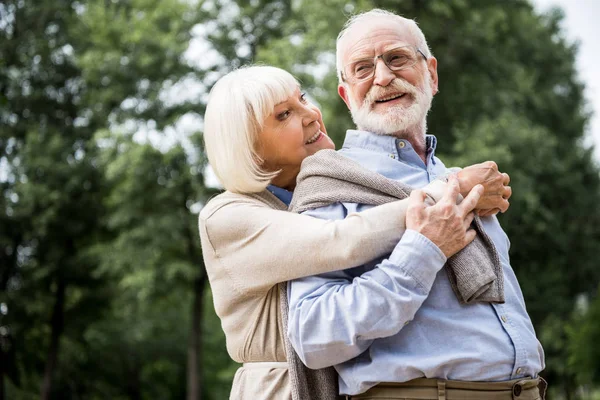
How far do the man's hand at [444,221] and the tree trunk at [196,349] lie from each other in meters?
15.8

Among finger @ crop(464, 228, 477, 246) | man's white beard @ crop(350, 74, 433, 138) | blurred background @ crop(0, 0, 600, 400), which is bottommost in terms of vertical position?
finger @ crop(464, 228, 477, 246)

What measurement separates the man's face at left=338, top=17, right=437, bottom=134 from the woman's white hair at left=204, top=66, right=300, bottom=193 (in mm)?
275

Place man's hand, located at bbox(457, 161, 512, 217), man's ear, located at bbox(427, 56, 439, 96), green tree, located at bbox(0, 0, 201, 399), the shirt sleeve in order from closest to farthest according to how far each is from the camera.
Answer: the shirt sleeve → man's hand, located at bbox(457, 161, 512, 217) → man's ear, located at bbox(427, 56, 439, 96) → green tree, located at bbox(0, 0, 201, 399)

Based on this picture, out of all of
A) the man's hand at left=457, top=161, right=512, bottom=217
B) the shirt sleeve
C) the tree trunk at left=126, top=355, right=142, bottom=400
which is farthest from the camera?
the tree trunk at left=126, top=355, right=142, bottom=400

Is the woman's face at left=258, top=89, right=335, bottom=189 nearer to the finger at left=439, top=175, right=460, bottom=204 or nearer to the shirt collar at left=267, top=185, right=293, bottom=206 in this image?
the shirt collar at left=267, top=185, right=293, bottom=206

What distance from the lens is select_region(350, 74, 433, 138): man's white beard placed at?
8.89 ft

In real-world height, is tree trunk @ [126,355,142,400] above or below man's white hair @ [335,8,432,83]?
below

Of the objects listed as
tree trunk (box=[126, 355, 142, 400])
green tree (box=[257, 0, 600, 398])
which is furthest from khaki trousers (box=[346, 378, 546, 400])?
tree trunk (box=[126, 355, 142, 400])

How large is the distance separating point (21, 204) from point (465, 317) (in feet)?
57.9

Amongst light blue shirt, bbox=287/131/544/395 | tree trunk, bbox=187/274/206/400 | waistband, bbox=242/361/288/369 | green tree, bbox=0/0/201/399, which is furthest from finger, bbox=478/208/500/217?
tree trunk, bbox=187/274/206/400

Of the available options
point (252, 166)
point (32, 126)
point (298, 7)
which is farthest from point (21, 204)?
point (252, 166)

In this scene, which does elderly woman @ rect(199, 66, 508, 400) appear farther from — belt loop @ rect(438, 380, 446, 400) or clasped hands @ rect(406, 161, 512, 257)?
belt loop @ rect(438, 380, 446, 400)

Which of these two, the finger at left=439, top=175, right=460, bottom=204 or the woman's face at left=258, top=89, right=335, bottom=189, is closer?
the finger at left=439, top=175, right=460, bottom=204

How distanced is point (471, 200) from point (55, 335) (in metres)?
18.9
